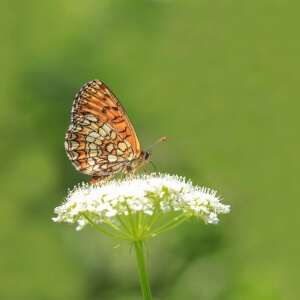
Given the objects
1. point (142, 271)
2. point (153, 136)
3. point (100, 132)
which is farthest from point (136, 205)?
point (153, 136)

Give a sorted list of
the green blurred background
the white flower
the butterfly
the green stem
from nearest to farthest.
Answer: the green stem < the white flower < the butterfly < the green blurred background

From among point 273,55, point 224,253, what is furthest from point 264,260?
point 273,55

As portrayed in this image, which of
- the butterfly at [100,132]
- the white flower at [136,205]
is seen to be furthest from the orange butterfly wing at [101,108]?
the white flower at [136,205]

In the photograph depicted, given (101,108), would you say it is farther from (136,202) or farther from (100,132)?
(136,202)

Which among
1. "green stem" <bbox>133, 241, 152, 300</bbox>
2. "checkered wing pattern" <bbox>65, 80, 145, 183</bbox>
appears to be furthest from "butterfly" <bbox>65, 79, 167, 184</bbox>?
"green stem" <bbox>133, 241, 152, 300</bbox>

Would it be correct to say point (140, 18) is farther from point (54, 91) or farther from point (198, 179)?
point (198, 179)

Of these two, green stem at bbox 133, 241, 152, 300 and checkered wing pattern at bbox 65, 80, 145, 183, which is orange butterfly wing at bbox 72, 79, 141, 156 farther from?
green stem at bbox 133, 241, 152, 300

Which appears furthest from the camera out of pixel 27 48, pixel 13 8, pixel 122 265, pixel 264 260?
pixel 13 8
